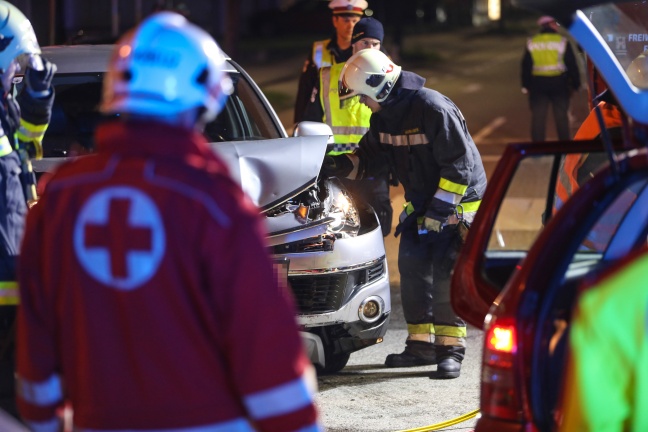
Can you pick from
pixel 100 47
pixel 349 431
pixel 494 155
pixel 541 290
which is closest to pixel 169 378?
pixel 541 290

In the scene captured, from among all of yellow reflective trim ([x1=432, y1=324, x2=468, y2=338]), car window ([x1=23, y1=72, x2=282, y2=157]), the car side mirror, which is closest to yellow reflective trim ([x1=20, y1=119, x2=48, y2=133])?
car window ([x1=23, y1=72, x2=282, y2=157])

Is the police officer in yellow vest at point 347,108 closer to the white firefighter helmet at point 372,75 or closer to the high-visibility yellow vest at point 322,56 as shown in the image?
the high-visibility yellow vest at point 322,56

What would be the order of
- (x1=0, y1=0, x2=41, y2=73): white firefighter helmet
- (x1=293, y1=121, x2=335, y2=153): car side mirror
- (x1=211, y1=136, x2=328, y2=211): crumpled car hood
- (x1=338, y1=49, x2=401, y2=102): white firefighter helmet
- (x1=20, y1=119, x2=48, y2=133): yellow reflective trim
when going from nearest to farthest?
(x1=0, y1=0, x2=41, y2=73): white firefighter helmet, (x1=20, y1=119, x2=48, y2=133): yellow reflective trim, (x1=211, y1=136, x2=328, y2=211): crumpled car hood, (x1=338, y1=49, x2=401, y2=102): white firefighter helmet, (x1=293, y1=121, x2=335, y2=153): car side mirror

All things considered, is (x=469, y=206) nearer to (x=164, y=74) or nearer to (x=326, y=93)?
(x=326, y=93)

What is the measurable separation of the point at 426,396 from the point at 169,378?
12.0 feet

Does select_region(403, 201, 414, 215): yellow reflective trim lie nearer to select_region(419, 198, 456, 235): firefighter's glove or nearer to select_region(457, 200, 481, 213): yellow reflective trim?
select_region(419, 198, 456, 235): firefighter's glove

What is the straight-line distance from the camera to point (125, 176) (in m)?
2.62

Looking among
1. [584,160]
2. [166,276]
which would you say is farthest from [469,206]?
[166,276]

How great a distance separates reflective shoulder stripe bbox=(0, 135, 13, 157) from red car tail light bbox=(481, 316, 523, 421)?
2.50 meters

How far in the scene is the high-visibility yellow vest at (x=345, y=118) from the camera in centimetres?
828

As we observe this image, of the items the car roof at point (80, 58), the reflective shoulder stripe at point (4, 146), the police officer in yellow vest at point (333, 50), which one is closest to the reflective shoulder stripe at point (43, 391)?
the reflective shoulder stripe at point (4, 146)

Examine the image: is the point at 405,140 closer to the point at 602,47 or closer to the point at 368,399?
the point at 368,399

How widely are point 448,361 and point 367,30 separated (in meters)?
2.65

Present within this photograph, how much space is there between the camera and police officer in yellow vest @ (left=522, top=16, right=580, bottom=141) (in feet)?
45.0
